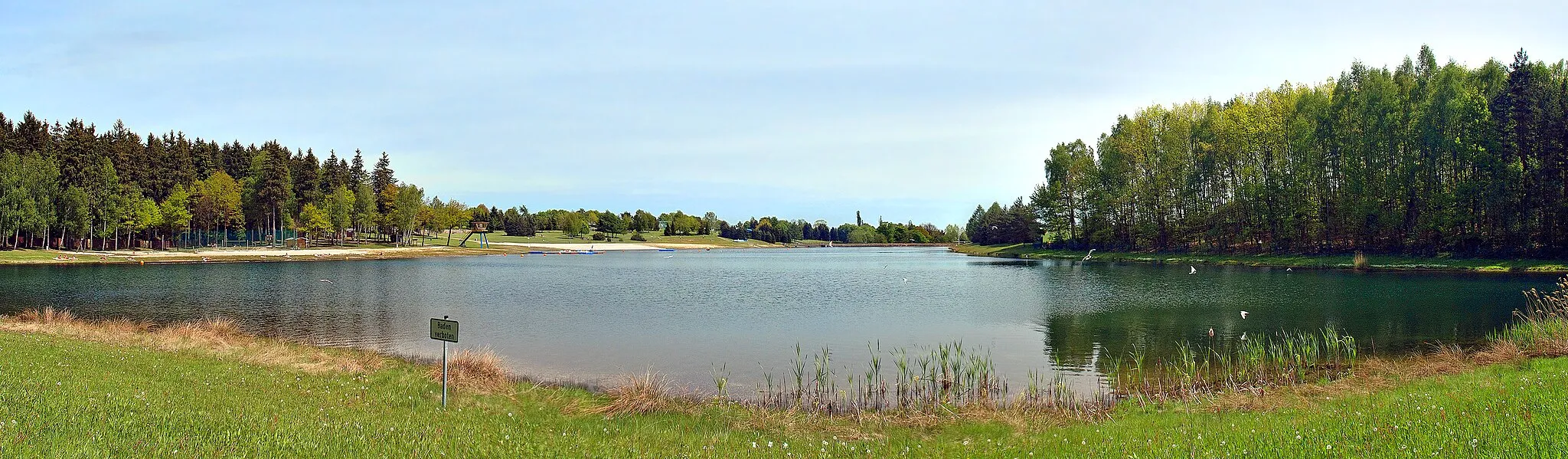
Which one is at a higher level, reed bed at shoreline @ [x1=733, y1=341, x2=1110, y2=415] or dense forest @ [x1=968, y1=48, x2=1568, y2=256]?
dense forest @ [x1=968, y1=48, x2=1568, y2=256]

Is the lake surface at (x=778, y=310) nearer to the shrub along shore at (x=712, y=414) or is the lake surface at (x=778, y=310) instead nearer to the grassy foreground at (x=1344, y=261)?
the shrub along shore at (x=712, y=414)

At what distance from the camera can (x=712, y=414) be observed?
11.2 meters

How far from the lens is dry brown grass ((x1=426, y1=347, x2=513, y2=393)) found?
41.4ft

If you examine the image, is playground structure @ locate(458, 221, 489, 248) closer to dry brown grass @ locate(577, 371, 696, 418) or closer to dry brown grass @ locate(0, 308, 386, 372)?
dry brown grass @ locate(0, 308, 386, 372)

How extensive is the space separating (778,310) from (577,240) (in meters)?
138

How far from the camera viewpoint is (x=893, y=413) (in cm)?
1130

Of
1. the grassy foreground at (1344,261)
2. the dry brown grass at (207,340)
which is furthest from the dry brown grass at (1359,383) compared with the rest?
the grassy foreground at (1344,261)

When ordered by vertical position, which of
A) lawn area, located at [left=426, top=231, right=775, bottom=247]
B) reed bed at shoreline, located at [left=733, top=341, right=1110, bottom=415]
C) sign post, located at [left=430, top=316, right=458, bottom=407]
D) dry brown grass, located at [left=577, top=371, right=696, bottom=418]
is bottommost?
reed bed at shoreline, located at [left=733, top=341, right=1110, bottom=415]

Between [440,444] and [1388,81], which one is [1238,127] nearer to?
[1388,81]

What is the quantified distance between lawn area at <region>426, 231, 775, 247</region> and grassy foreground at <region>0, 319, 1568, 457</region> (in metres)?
114

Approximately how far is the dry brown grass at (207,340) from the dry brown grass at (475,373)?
5.36ft

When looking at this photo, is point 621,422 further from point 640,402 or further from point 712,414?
point 712,414

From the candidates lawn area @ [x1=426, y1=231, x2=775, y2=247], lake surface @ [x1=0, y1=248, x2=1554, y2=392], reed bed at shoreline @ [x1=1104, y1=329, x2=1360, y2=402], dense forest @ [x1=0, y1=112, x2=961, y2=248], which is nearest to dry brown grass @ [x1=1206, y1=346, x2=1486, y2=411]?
reed bed at shoreline @ [x1=1104, y1=329, x2=1360, y2=402]

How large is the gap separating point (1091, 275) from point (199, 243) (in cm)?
9307
